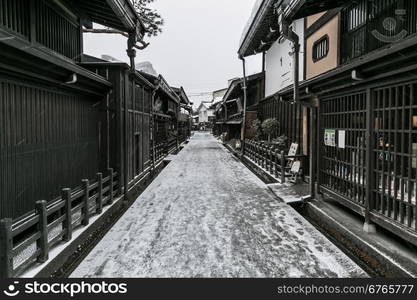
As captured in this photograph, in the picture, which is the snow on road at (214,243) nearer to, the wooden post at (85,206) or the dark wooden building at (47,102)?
the wooden post at (85,206)

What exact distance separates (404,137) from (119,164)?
21.6 feet

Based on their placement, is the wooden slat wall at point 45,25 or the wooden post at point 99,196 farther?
the wooden post at point 99,196

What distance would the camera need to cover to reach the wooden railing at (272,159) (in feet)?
37.1

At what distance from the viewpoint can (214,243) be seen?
5730mm

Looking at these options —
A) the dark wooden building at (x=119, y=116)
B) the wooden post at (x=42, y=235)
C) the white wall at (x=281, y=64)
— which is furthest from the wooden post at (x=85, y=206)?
the white wall at (x=281, y=64)

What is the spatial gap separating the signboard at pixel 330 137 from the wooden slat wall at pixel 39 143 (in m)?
5.95

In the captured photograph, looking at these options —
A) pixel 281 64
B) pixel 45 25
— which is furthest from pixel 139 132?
pixel 281 64

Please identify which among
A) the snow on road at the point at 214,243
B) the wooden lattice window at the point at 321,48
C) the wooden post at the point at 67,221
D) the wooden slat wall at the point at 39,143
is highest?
the wooden lattice window at the point at 321,48

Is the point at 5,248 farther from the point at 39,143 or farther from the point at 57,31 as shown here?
the point at 57,31

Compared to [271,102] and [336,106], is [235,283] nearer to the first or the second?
[336,106]

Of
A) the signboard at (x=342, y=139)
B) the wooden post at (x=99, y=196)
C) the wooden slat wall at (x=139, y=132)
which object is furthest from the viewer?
the wooden slat wall at (x=139, y=132)

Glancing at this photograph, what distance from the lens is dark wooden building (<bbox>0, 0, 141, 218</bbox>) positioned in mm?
4793

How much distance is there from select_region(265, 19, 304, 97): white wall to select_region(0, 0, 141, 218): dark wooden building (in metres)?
7.23

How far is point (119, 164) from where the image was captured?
8719mm
